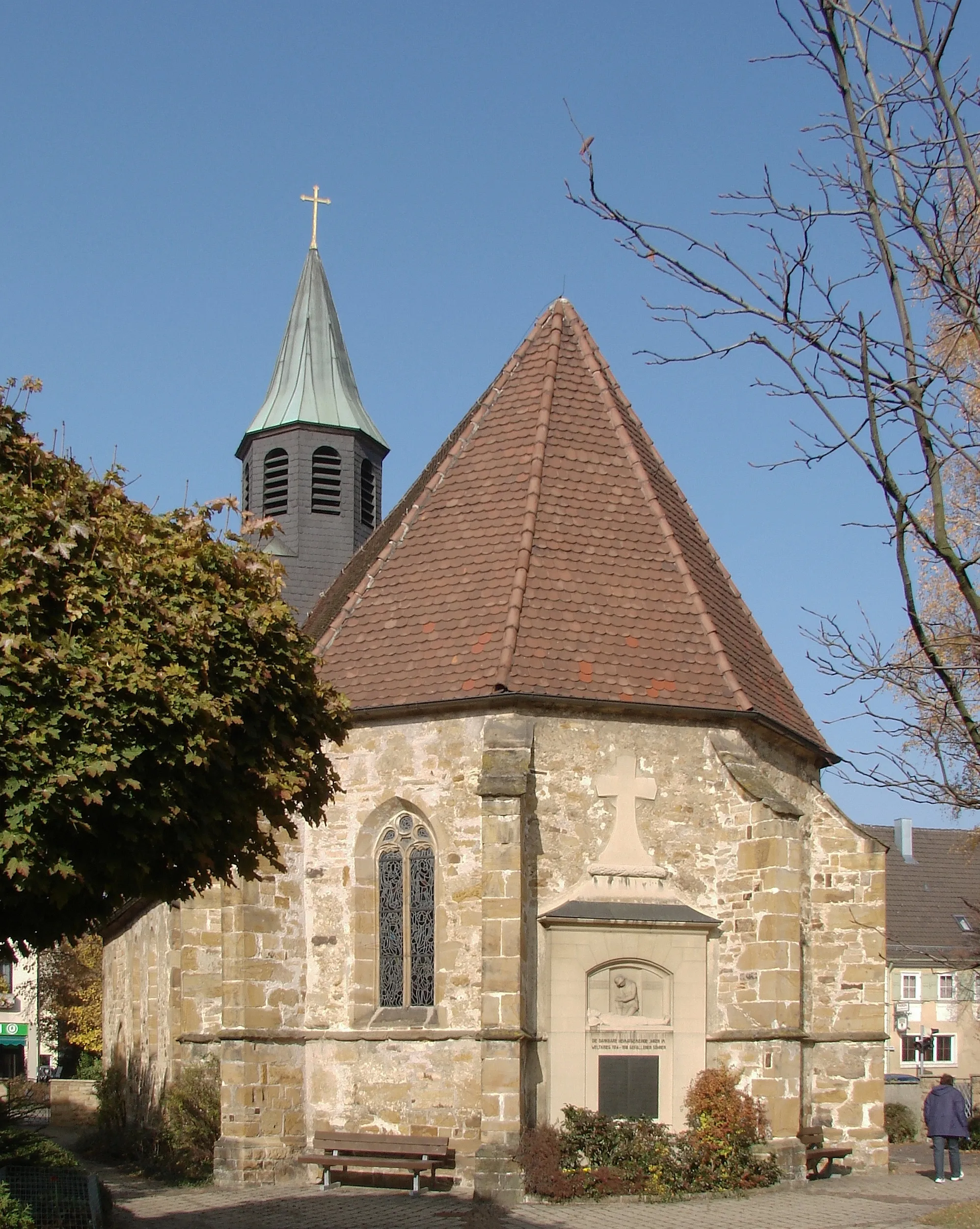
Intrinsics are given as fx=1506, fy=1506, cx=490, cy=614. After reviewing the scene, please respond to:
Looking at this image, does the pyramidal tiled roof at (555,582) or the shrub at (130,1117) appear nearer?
the pyramidal tiled roof at (555,582)

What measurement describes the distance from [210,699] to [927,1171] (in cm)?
1174

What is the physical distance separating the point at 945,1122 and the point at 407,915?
614 centimetres

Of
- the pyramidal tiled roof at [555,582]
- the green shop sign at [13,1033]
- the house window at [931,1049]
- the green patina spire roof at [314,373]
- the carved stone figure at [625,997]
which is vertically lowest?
the green shop sign at [13,1033]

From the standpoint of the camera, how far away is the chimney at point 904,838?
44500 millimetres

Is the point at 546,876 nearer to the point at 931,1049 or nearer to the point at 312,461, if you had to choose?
the point at 312,461

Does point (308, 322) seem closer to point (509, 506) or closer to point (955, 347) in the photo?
point (509, 506)

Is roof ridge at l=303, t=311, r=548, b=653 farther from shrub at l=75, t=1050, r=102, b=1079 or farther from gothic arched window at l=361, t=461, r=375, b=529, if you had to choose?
shrub at l=75, t=1050, r=102, b=1079

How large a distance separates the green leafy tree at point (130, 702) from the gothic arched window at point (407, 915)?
206 inches

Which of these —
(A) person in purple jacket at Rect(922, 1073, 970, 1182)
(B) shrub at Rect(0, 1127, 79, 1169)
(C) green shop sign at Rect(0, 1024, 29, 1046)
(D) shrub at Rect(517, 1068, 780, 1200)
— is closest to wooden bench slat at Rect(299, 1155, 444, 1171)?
(D) shrub at Rect(517, 1068, 780, 1200)

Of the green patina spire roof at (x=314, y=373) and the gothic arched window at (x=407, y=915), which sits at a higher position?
the green patina spire roof at (x=314, y=373)

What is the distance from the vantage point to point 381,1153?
15023 millimetres

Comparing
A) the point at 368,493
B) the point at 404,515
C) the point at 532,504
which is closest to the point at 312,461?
the point at 368,493

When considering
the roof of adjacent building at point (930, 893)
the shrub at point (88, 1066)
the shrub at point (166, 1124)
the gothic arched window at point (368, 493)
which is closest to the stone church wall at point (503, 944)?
the shrub at point (166, 1124)

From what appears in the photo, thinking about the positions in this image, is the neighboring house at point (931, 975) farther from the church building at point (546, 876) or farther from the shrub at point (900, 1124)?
the church building at point (546, 876)
